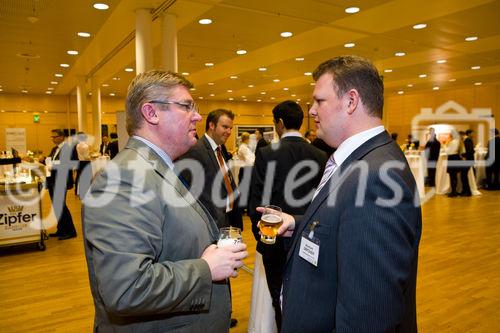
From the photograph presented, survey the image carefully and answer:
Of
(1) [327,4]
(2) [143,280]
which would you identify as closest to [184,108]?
(2) [143,280]

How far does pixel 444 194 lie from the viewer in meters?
9.91

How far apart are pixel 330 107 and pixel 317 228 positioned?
45 centimetres

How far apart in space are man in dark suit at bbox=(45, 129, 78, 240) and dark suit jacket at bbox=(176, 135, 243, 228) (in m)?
3.66

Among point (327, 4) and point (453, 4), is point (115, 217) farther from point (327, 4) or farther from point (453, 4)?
point (453, 4)

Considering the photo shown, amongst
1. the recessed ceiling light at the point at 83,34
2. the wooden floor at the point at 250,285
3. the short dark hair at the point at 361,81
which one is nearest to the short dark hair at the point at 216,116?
the wooden floor at the point at 250,285

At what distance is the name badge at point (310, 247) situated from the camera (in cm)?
121

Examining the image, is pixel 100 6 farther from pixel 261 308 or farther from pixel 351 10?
pixel 261 308

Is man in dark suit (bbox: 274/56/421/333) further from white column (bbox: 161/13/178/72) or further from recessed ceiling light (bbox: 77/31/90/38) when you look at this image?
recessed ceiling light (bbox: 77/31/90/38)

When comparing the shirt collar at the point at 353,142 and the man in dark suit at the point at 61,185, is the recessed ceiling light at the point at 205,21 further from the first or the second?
the shirt collar at the point at 353,142

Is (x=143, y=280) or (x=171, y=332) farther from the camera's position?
(x=171, y=332)

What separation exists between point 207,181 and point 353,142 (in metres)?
1.81

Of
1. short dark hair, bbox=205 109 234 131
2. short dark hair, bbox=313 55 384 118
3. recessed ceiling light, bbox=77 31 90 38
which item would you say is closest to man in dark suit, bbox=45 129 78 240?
recessed ceiling light, bbox=77 31 90 38

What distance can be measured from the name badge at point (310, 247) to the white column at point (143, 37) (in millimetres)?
6008

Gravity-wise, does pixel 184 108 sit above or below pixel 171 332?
above
